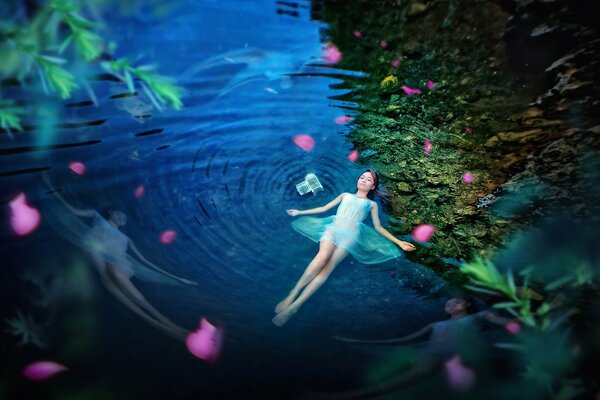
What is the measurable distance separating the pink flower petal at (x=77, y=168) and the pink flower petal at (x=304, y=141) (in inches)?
82.7

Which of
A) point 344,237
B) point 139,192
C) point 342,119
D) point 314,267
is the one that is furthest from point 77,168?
point 342,119

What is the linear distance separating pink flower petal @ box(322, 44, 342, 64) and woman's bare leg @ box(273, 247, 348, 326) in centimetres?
A: 215

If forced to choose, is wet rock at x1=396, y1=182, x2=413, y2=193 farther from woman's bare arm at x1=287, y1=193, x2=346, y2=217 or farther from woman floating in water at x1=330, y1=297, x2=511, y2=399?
woman floating in water at x1=330, y1=297, x2=511, y2=399

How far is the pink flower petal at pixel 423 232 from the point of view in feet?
10.2

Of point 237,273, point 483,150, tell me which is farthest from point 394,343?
point 483,150

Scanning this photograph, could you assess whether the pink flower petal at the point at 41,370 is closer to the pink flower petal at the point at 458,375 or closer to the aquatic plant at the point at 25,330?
the aquatic plant at the point at 25,330

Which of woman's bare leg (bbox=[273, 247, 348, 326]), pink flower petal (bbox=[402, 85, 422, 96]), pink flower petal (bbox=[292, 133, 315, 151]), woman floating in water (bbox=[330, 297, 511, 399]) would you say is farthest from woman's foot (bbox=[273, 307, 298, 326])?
pink flower petal (bbox=[402, 85, 422, 96])

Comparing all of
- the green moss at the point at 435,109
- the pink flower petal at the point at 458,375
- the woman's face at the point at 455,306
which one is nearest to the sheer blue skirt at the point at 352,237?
the green moss at the point at 435,109

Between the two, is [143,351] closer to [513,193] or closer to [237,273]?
[237,273]

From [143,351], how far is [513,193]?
11.1 ft

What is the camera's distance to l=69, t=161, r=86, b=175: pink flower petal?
282cm

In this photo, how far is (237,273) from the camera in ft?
8.90

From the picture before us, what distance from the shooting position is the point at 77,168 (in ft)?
9.32

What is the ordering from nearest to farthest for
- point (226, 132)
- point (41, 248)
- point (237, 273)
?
1. point (41, 248)
2. point (237, 273)
3. point (226, 132)
